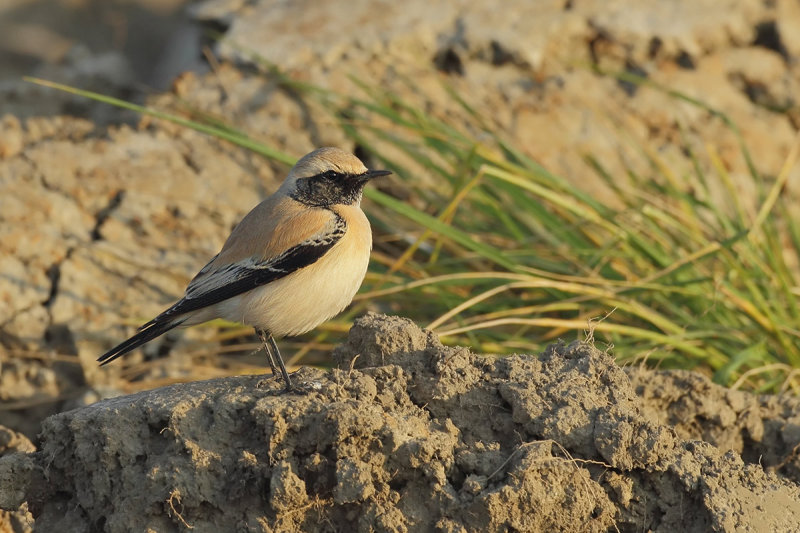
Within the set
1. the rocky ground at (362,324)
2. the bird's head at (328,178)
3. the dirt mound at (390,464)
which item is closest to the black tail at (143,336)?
the rocky ground at (362,324)

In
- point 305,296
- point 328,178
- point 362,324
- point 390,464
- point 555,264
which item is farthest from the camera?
point 555,264

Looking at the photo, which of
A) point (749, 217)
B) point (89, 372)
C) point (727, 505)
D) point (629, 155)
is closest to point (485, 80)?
point (629, 155)

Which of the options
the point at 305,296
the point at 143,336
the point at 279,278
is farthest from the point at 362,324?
the point at 143,336

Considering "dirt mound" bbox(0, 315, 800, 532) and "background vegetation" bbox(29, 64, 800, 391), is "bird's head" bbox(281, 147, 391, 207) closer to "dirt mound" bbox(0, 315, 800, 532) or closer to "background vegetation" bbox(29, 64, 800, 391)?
"background vegetation" bbox(29, 64, 800, 391)

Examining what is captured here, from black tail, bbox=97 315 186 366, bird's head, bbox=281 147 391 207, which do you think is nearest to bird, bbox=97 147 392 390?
black tail, bbox=97 315 186 366

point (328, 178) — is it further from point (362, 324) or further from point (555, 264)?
point (555, 264)

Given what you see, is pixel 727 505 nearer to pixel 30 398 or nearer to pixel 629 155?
pixel 30 398
